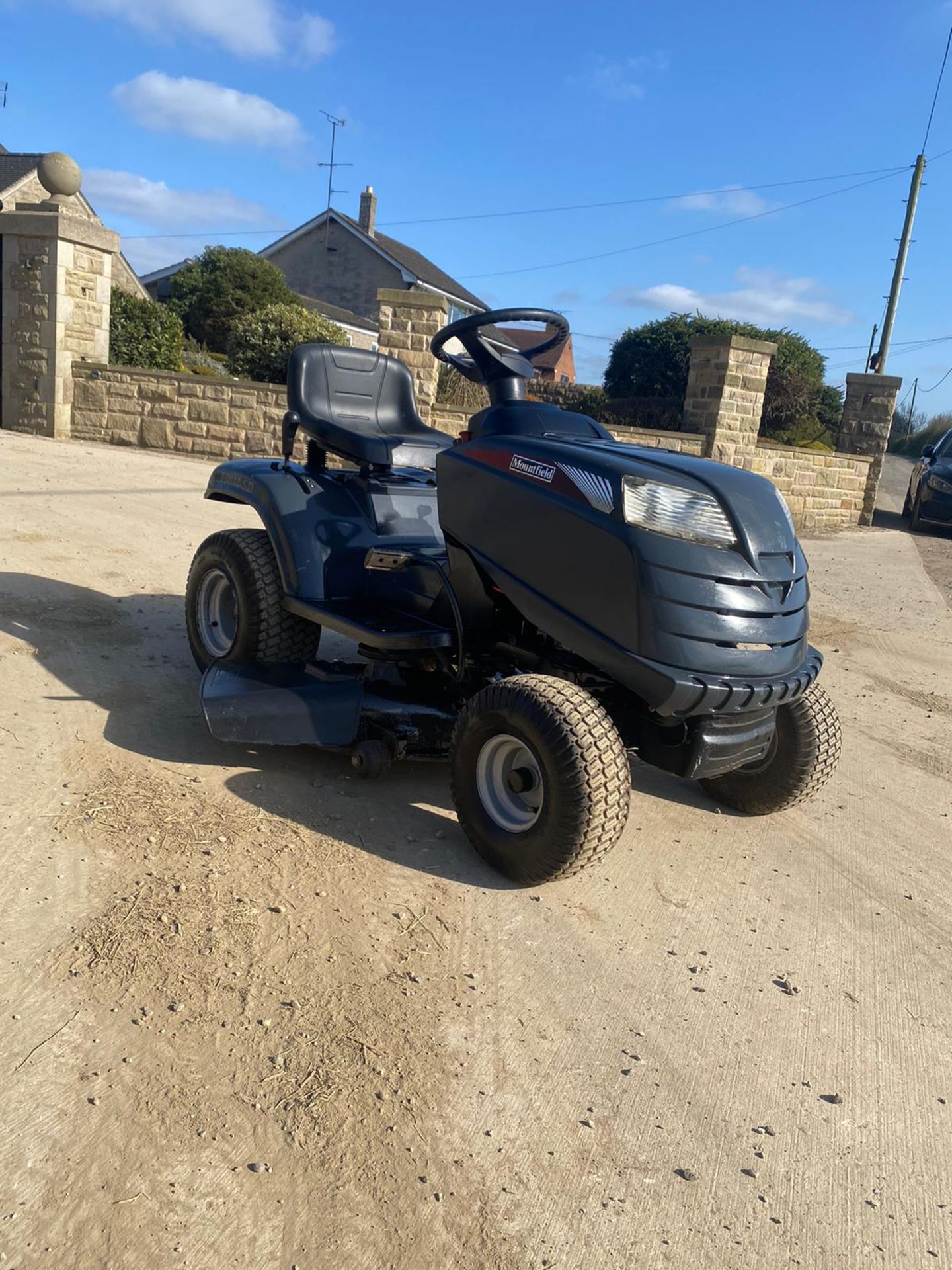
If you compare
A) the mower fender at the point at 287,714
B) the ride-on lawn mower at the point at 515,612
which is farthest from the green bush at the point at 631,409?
the mower fender at the point at 287,714

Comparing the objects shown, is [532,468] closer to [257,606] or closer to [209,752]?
[257,606]

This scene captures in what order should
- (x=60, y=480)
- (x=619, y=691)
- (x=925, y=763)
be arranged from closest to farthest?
(x=619, y=691) < (x=925, y=763) < (x=60, y=480)

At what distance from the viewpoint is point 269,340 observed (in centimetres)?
1430

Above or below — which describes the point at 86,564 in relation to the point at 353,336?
below

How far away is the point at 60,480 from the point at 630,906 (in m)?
7.14

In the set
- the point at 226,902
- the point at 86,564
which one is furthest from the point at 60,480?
the point at 226,902

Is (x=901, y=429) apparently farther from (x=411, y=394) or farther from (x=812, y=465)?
(x=411, y=394)

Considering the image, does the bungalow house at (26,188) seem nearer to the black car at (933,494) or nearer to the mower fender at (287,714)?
the black car at (933,494)

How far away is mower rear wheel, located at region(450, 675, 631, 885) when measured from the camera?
2.82 m

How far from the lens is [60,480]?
28.0ft

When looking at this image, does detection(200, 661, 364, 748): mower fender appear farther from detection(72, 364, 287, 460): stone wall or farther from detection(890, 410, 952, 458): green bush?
detection(890, 410, 952, 458): green bush

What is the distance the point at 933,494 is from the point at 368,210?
99.3ft

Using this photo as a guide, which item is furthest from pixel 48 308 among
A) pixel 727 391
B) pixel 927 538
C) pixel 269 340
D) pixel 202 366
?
pixel 927 538

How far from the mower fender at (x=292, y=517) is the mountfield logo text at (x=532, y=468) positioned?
1.17m
